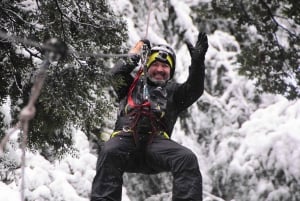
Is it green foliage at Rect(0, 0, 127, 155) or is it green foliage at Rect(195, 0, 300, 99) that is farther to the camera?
green foliage at Rect(195, 0, 300, 99)

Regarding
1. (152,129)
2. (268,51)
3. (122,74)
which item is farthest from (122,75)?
(268,51)

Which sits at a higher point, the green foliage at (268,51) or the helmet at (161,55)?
the green foliage at (268,51)

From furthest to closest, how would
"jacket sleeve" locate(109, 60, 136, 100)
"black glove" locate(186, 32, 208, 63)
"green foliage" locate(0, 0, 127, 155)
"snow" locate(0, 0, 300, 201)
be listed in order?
"snow" locate(0, 0, 300, 201) < "black glove" locate(186, 32, 208, 63) < "jacket sleeve" locate(109, 60, 136, 100) < "green foliage" locate(0, 0, 127, 155)

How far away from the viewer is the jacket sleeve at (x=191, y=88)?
3.46 meters

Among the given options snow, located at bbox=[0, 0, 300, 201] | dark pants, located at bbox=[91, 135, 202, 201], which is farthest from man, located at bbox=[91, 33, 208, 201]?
snow, located at bbox=[0, 0, 300, 201]

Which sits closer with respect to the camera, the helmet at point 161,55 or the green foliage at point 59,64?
the green foliage at point 59,64

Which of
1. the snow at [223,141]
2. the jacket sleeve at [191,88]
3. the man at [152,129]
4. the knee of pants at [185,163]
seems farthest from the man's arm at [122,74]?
the snow at [223,141]

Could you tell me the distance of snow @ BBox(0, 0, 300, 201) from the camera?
18.0ft

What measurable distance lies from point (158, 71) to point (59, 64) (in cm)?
83

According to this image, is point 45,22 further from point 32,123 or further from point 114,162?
point 114,162

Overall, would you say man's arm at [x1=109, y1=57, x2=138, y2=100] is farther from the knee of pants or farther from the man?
the knee of pants

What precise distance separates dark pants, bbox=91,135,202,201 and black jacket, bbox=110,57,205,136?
14 cm

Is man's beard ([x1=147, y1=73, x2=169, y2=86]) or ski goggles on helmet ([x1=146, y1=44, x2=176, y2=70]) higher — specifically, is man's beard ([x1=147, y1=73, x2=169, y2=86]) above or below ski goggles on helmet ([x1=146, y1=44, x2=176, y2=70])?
below

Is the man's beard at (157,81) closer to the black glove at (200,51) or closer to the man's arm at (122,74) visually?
the man's arm at (122,74)
